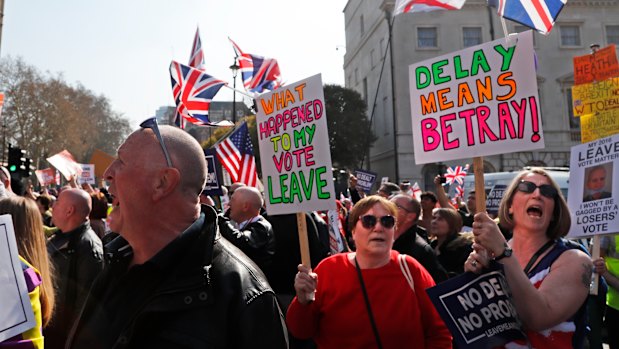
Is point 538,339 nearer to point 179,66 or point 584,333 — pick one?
point 584,333

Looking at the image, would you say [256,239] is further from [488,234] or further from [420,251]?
[488,234]

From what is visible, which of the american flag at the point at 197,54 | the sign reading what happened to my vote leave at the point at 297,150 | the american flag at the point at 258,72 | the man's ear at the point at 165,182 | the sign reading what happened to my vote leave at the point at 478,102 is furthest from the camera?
the american flag at the point at 197,54

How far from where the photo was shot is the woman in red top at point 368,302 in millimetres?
3123

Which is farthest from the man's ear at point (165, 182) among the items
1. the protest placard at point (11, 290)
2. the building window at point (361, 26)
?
the building window at point (361, 26)

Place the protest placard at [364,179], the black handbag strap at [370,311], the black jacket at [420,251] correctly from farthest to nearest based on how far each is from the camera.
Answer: the protest placard at [364,179]
the black jacket at [420,251]
the black handbag strap at [370,311]

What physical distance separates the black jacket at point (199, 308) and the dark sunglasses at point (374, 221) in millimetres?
1721

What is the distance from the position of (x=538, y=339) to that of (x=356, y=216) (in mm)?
1516

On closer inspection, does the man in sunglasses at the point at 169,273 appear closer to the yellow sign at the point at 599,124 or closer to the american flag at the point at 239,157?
the yellow sign at the point at 599,124

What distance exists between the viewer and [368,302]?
3184mm

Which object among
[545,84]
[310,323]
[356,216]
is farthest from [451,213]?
[545,84]

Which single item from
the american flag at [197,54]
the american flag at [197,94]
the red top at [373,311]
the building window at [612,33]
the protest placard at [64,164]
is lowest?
the red top at [373,311]

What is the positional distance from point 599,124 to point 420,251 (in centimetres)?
357

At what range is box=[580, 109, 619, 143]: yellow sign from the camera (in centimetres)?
638

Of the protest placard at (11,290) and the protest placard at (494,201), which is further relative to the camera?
the protest placard at (494,201)
